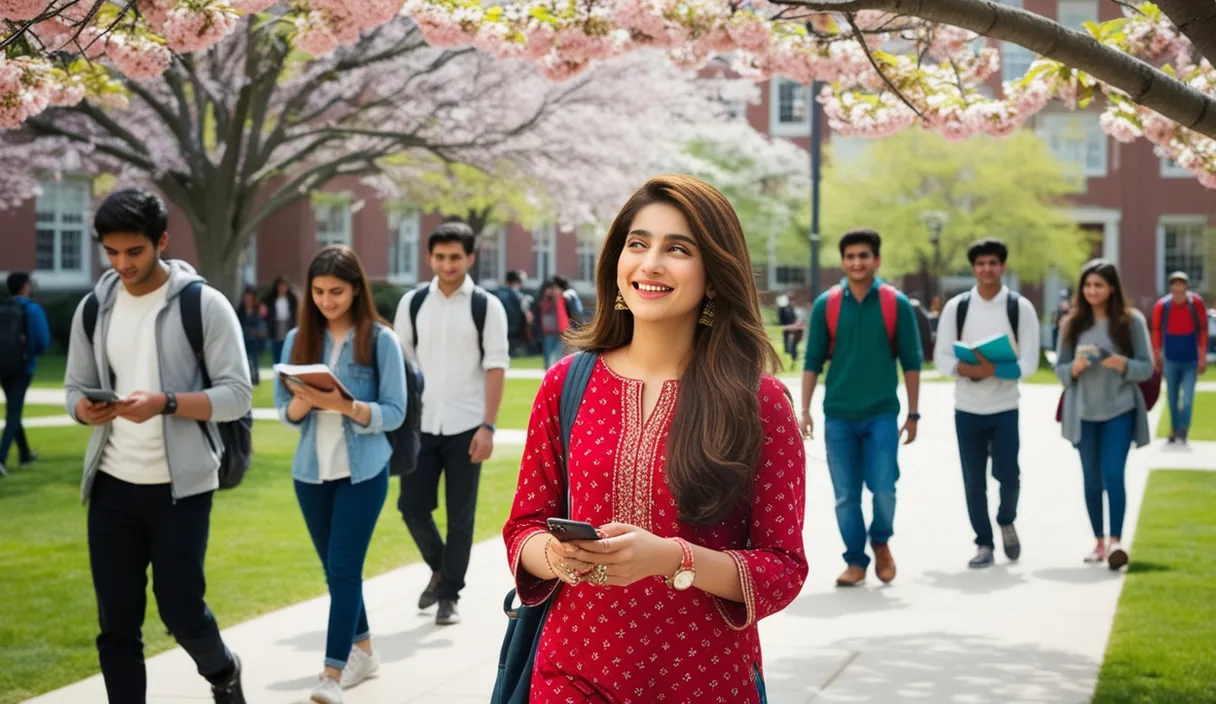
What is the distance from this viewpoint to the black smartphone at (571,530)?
2.63 m

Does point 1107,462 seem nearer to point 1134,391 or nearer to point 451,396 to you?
point 1134,391

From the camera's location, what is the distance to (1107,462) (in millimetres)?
9281

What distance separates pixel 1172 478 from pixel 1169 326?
332 centimetres

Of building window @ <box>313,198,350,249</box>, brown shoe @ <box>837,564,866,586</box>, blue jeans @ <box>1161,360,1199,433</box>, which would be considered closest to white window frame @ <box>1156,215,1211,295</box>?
building window @ <box>313,198,350,249</box>

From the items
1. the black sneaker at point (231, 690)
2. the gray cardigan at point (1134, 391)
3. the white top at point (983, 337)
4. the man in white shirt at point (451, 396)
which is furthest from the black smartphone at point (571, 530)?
the gray cardigan at point (1134, 391)

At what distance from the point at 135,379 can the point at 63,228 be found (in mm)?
38177

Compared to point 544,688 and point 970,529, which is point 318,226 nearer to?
point 970,529

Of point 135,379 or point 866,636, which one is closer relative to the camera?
point 135,379

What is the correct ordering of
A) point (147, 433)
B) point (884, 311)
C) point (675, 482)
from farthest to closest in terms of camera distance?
point (884, 311) < point (147, 433) < point (675, 482)

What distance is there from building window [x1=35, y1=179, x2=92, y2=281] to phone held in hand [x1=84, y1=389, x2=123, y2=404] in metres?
37.3

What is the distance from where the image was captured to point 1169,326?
1666 centimetres

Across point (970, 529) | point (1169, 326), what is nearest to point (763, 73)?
point (970, 529)

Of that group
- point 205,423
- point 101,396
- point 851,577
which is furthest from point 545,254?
point 101,396

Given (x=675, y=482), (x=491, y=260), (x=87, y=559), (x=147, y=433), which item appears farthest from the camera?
(x=491, y=260)
